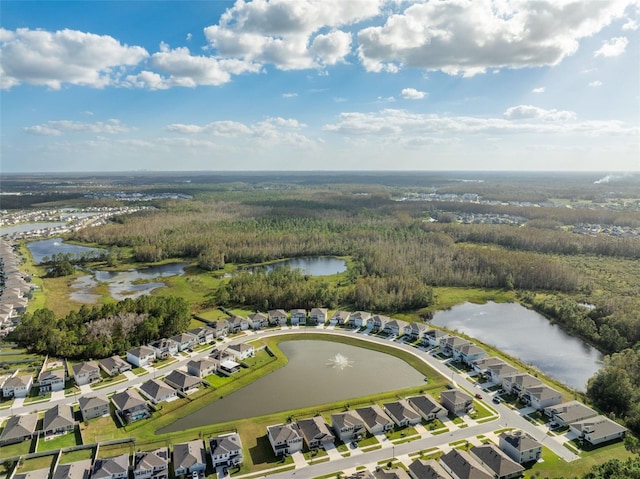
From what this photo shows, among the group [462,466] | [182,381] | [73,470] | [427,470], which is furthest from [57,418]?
[462,466]

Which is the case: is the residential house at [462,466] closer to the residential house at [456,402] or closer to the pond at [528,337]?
the residential house at [456,402]

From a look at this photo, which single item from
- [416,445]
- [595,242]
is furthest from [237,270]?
[595,242]

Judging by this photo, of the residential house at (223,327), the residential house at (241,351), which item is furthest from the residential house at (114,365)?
the residential house at (241,351)

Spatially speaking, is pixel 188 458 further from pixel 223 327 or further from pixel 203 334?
pixel 223 327

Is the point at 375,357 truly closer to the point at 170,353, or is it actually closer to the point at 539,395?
the point at 539,395

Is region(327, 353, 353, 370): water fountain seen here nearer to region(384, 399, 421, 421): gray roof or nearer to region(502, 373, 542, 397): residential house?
region(384, 399, 421, 421): gray roof

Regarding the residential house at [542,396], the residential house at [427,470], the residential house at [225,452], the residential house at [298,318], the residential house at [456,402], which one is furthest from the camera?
the residential house at [298,318]
